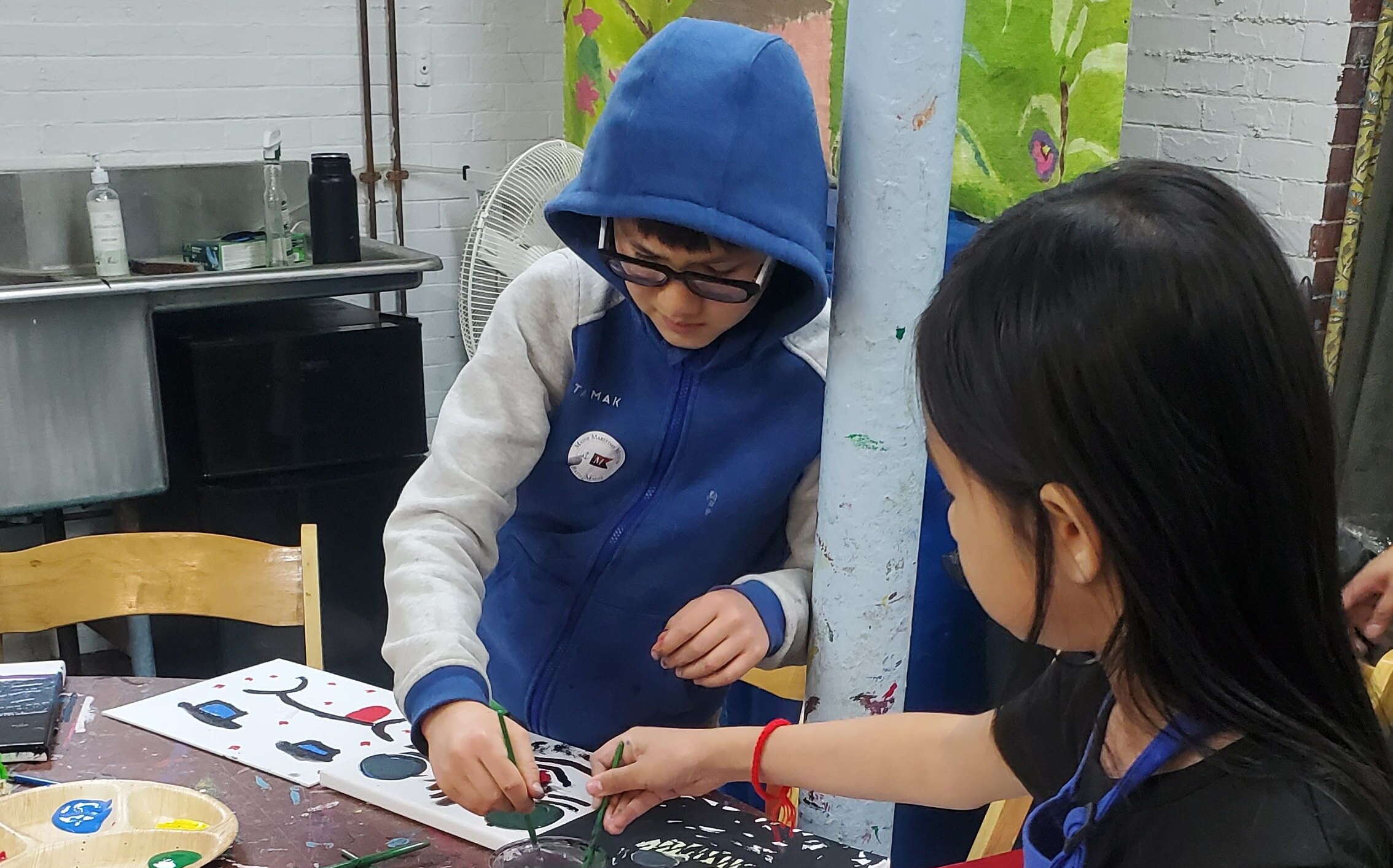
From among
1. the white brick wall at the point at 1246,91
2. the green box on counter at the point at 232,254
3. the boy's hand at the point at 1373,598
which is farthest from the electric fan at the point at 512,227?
the boy's hand at the point at 1373,598

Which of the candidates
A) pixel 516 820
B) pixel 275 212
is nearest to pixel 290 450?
pixel 275 212

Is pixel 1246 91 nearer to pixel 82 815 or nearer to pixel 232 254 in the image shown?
pixel 232 254

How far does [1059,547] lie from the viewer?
74 cm

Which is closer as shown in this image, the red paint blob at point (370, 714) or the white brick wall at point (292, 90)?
the red paint blob at point (370, 714)

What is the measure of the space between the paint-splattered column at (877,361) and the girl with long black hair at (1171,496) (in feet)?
1.01

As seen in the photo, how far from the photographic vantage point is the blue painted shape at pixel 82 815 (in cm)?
104

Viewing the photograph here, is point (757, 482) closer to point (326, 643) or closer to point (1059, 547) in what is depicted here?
point (1059, 547)

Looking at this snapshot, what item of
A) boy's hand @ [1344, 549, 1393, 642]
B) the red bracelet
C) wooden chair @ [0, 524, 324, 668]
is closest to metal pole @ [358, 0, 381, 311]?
wooden chair @ [0, 524, 324, 668]

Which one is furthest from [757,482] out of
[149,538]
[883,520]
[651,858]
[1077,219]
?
[149,538]

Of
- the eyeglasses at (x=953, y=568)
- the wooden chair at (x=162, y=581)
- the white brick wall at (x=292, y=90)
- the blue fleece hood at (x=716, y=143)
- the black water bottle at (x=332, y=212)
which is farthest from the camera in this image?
the white brick wall at (x=292, y=90)

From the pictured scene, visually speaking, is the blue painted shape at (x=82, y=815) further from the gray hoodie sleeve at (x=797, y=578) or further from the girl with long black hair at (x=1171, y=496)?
the girl with long black hair at (x=1171, y=496)

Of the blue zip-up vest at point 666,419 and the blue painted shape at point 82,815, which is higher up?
the blue zip-up vest at point 666,419

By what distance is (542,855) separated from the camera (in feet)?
3.28

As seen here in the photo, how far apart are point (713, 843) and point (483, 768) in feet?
0.64
